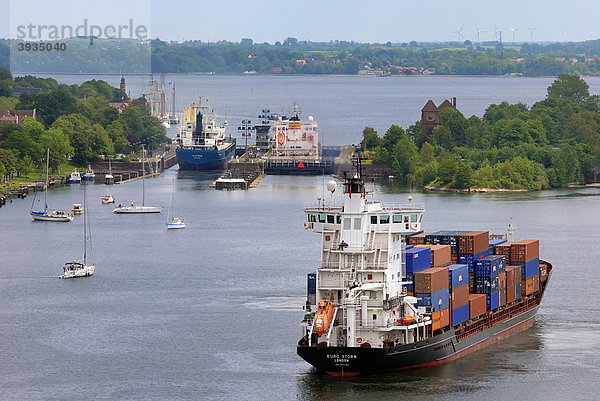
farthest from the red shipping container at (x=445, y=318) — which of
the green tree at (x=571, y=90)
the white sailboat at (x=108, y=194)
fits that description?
the green tree at (x=571, y=90)

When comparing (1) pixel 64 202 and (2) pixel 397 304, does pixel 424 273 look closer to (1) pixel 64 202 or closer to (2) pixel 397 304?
(2) pixel 397 304

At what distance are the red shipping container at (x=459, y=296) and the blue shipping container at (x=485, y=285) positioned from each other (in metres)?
1.72

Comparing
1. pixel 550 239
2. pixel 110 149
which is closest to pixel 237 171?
pixel 110 149

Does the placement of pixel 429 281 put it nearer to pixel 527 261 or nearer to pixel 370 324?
pixel 370 324

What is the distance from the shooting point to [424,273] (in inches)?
1939

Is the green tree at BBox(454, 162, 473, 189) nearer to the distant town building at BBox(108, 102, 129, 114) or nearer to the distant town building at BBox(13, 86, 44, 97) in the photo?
the distant town building at BBox(108, 102, 129, 114)

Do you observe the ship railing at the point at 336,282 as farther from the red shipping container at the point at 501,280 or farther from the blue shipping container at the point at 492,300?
the red shipping container at the point at 501,280

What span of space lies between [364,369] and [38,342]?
12597mm

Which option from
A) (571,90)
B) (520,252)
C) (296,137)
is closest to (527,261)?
(520,252)

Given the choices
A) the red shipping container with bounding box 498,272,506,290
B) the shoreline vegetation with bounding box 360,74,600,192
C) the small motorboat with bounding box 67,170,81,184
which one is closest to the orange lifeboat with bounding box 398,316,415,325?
the red shipping container with bounding box 498,272,506,290

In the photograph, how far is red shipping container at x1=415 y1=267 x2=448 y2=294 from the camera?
1929 inches

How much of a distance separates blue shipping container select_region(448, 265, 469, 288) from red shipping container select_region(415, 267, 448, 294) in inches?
34.9

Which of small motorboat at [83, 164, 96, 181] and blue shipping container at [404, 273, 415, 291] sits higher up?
blue shipping container at [404, 273, 415, 291]

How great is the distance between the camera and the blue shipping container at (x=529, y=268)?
192 ft
